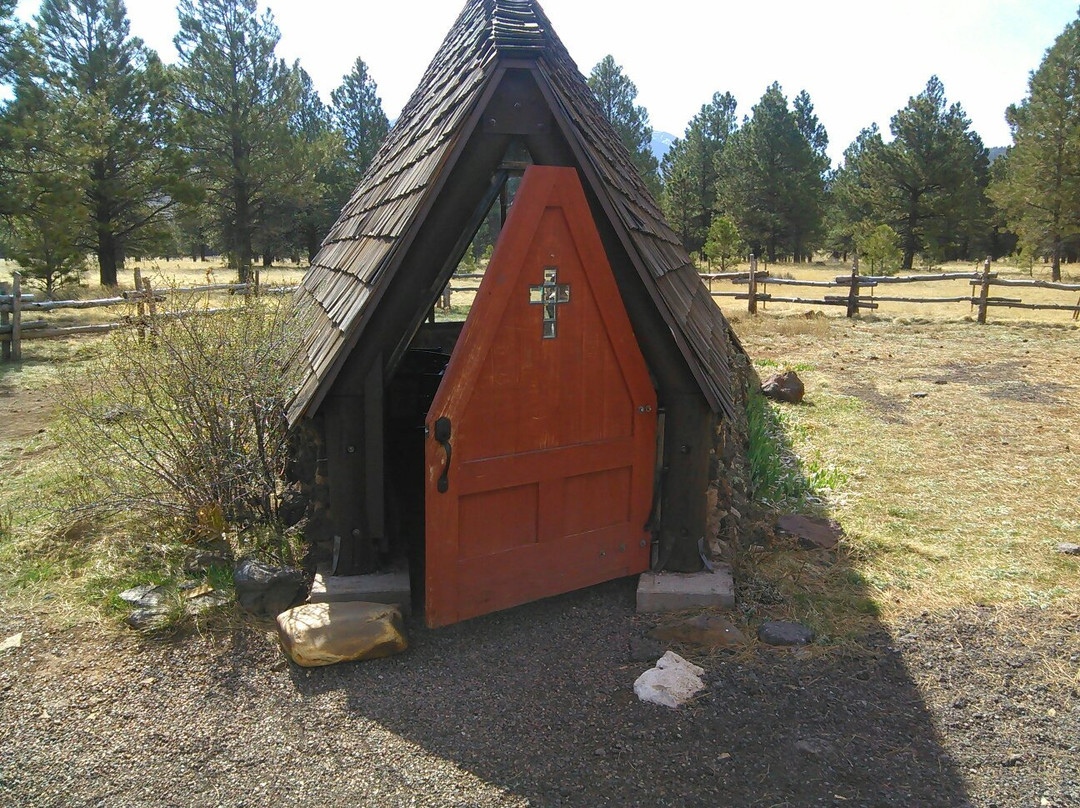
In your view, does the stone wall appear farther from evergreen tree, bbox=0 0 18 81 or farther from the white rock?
evergreen tree, bbox=0 0 18 81

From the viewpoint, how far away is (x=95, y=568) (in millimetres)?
5242

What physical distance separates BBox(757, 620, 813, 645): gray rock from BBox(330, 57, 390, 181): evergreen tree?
41.3 m

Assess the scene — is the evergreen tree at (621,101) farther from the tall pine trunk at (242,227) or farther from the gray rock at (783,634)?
the gray rock at (783,634)

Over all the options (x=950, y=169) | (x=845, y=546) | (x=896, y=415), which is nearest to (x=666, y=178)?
(x=950, y=169)

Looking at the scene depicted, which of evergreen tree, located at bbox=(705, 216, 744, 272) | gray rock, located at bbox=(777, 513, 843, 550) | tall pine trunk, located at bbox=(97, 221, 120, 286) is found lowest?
gray rock, located at bbox=(777, 513, 843, 550)

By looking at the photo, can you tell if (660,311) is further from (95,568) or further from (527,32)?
(95,568)

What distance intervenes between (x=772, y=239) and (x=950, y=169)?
31.6 ft

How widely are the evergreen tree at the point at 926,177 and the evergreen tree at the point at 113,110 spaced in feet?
112

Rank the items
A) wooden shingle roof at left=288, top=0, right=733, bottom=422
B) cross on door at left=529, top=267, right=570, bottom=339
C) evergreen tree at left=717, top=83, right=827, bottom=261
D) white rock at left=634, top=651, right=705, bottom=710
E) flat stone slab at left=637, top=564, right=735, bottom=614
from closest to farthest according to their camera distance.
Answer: white rock at left=634, top=651, right=705, bottom=710 < wooden shingle roof at left=288, top=0, right=733, bottom=422 < cross on door at left=529, top=267, right=570, bottom=339 < flat stone slab at left=637, top=564, right=735, bottom=614 < evergreen tree at left=717, top=83, right=827, bottom=261

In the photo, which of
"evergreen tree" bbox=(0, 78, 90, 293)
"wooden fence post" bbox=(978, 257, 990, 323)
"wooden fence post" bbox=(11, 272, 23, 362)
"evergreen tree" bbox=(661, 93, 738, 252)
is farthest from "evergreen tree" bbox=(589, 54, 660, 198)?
"wooden fence post" bbox=(11, 272, 23, 362)

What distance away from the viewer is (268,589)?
4633mm

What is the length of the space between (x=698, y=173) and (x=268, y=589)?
158 ft

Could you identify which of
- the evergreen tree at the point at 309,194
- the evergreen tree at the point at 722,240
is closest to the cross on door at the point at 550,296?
the evergreen tree at the point at 309,194

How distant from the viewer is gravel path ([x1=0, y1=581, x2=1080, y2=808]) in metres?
3.24
